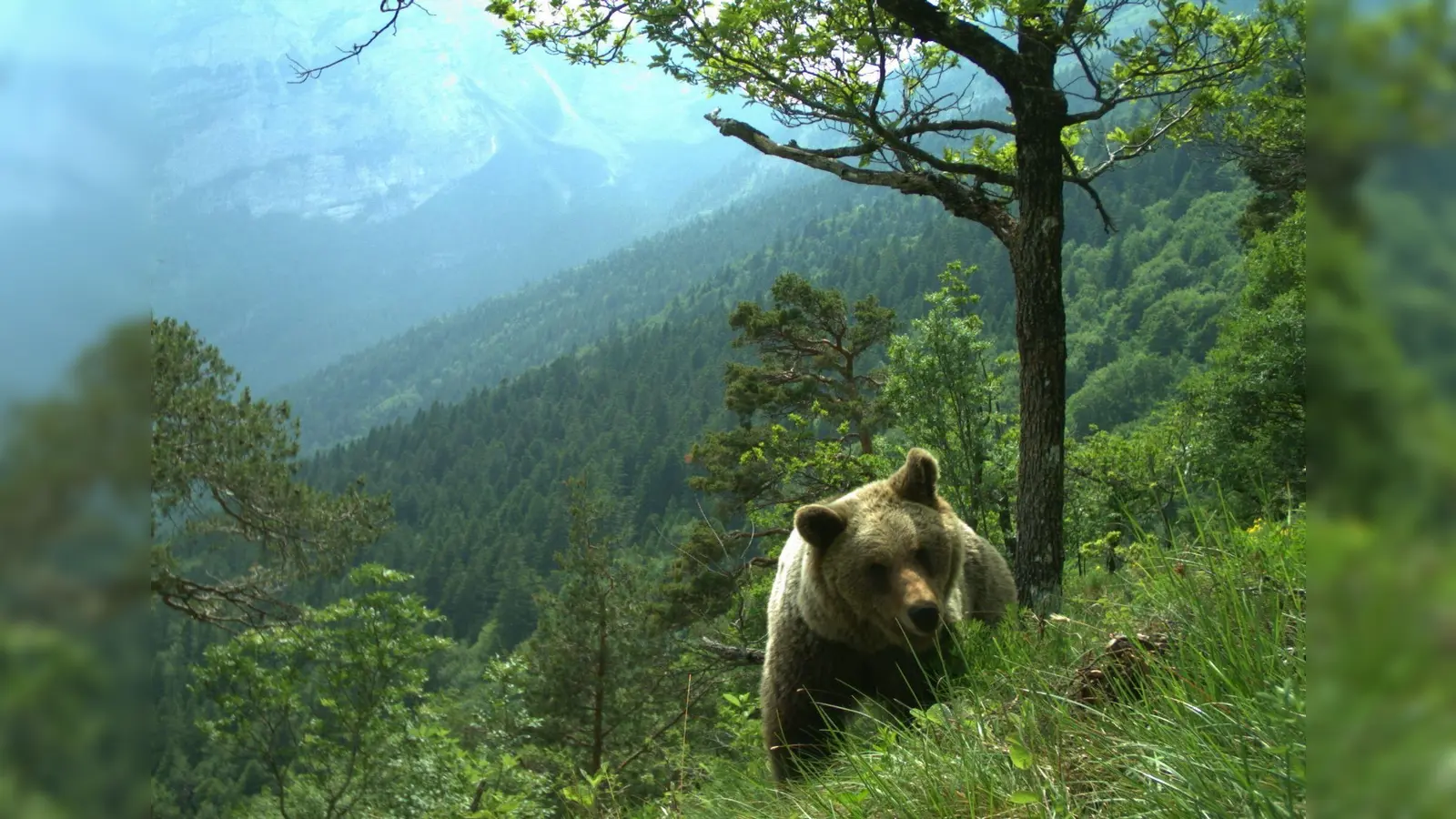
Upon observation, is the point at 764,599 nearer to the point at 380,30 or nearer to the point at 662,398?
the point at 380,30

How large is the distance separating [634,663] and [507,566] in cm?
5325

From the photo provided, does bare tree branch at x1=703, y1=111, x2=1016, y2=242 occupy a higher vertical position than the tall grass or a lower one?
higher

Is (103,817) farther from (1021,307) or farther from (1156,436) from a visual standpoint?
(1156,436)

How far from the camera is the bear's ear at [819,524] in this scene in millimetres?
4973

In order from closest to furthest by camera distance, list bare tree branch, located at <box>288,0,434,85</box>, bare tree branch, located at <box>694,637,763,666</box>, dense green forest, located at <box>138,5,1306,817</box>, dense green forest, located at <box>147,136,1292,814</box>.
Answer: dense green forest, located at <box>138,5,1306,817</box>, bare tree branch, located at <box>288,0,434,85</box>, bare tree branch, located at <box>694,637,763,666</box>, dense green forest, located at <box>147,136,1292,814</box>

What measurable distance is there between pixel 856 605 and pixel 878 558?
296 mm

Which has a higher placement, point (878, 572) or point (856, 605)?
point (878, 572)

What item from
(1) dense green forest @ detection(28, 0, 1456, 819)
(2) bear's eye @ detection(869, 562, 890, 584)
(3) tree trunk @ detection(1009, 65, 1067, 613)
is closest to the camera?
(1) dense green forest @ detection(28, 0, 1456, 819)

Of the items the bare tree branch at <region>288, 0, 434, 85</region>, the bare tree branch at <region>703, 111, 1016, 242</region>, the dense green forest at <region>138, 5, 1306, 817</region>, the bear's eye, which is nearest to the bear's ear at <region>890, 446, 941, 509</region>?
the bear's eye

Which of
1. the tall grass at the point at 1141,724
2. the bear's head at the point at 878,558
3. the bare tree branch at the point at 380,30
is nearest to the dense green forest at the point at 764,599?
the tall grass at the point at 1141,724

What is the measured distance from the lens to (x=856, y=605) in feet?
16.4

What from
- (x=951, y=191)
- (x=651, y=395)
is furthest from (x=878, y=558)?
(x=651, y=395)

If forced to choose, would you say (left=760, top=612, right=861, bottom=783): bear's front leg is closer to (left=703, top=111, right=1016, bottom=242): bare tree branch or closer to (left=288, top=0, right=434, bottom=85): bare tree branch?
(left=703, top=111, right=1016, bottom=242): bare tree branch

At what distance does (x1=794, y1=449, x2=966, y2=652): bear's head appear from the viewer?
4926 mm
